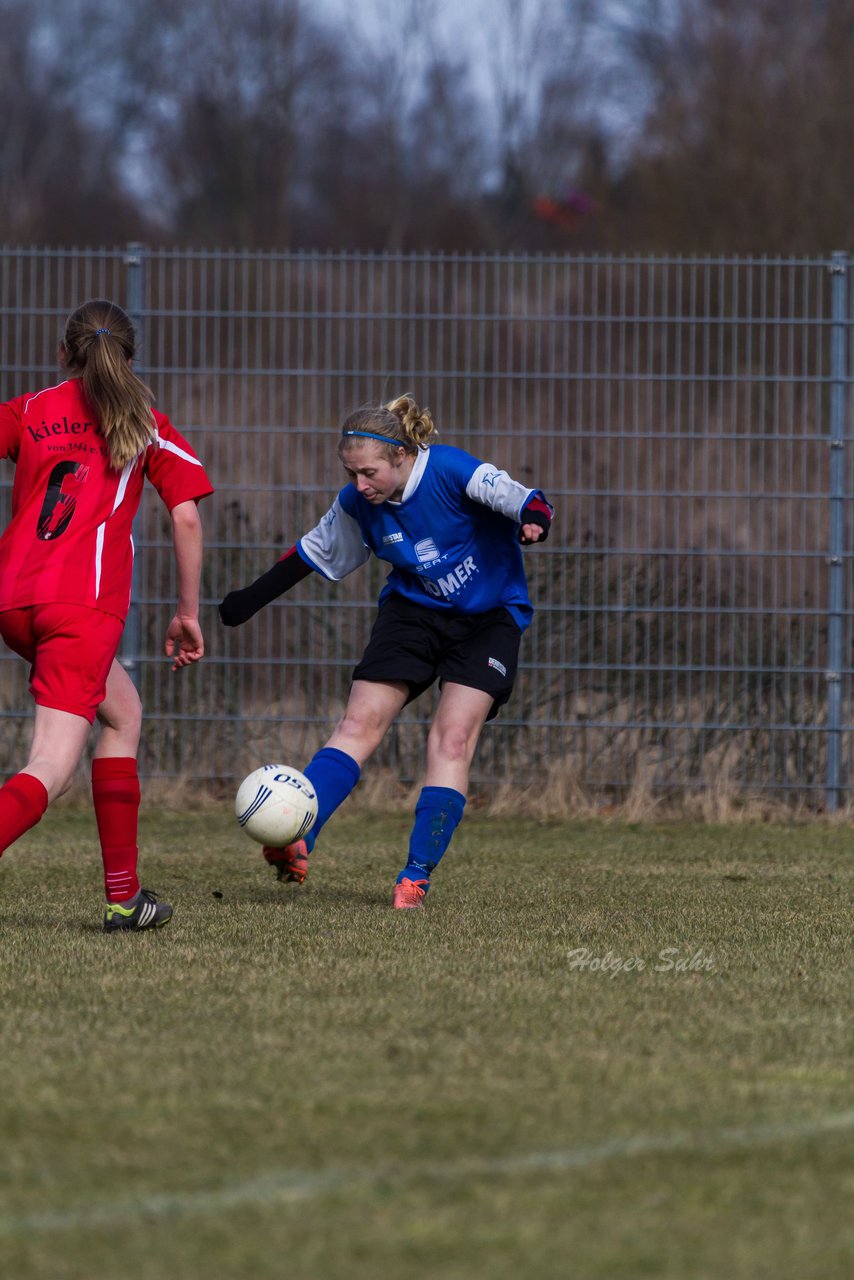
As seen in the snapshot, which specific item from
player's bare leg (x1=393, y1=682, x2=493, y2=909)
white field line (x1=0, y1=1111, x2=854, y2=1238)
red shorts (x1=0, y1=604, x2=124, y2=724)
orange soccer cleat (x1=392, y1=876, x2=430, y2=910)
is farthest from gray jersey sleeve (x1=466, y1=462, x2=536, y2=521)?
white field line (x1=0, y1=1111, x2=854, y2=1238)

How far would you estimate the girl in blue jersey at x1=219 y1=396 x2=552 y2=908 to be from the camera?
608cm

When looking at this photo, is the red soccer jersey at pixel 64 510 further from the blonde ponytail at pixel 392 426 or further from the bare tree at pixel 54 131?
the bare tree at pixel 54 131

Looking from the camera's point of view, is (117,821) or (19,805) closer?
(19,805)

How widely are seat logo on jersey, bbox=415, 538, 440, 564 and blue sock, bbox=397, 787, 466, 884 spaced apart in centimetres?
78

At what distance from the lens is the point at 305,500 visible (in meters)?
9.22

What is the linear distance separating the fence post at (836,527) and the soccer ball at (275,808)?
3.82 meters

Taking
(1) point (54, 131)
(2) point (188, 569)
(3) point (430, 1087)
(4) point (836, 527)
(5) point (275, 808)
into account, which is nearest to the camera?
(3) point (430, 1087)

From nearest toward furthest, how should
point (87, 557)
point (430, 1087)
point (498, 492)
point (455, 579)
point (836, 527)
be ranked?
point (430, 1087)
point (87, 557)
point (498, 492)
point (455, 579)
point (836, 527)

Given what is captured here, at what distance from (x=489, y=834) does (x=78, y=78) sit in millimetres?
42751

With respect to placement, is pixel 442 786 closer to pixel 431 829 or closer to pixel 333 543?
pixel 431 829

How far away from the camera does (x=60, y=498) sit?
5367mm

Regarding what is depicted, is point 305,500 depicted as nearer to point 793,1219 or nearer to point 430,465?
point 430,465

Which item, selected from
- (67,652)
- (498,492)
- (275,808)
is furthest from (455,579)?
(67,652)

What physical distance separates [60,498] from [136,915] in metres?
1.28
